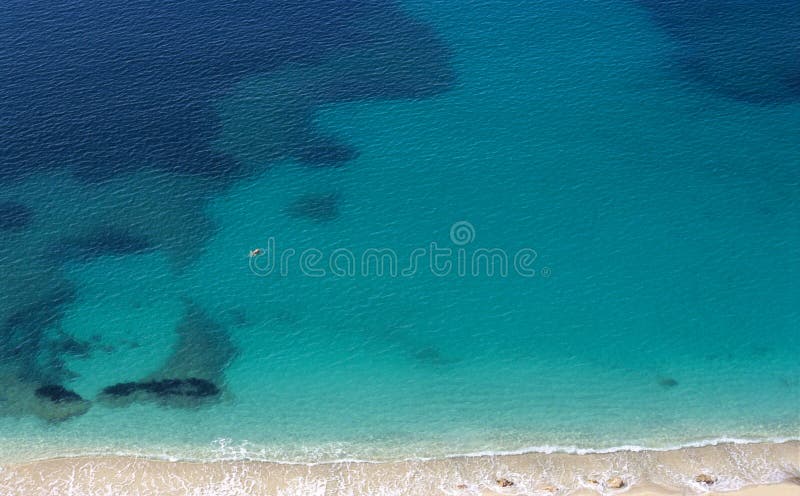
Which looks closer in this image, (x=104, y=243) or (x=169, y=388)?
(x=169, y=388)

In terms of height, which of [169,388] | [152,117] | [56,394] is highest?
[152,117]

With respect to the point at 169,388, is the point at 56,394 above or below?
above

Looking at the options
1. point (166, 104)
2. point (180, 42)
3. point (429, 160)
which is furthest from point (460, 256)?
point (180, 42)

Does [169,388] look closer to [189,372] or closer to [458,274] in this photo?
[189,372]

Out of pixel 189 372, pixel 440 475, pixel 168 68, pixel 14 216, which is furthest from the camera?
pixel 168 68

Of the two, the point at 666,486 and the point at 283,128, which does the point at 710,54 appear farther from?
the point at 666,486

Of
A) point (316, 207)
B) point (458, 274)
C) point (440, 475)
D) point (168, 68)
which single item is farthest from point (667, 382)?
point (168, 68)

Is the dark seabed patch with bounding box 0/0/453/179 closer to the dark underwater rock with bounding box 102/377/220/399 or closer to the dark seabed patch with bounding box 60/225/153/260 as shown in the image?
the dark seabed patch with bounding box 60/225/153/260
